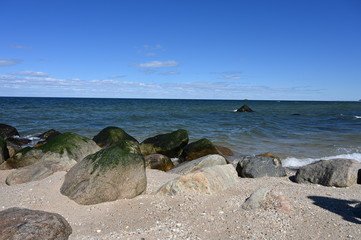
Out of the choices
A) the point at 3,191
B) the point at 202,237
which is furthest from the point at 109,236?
the point at 3,191

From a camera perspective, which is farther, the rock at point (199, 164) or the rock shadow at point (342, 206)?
the rock at point (199, 164)

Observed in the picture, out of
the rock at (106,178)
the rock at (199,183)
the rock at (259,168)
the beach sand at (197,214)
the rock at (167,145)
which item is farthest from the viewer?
the rock at (167,145)

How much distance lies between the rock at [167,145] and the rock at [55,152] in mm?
2634

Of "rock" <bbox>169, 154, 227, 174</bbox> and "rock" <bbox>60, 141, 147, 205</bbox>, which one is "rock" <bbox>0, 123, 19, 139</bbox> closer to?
"rock" <bbox>169, 154, 227, 174</bbox>

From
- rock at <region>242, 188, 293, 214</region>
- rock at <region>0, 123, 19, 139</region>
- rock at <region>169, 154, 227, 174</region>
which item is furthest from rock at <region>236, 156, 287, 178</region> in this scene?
rock at <region>0, 123, 19, 139</region>

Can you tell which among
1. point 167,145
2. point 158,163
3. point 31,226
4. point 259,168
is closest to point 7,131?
point 167,145

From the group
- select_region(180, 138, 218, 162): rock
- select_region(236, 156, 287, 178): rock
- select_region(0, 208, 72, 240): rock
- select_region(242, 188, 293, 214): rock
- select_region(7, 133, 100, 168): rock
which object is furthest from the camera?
select_region(180, 138, 218, 162): rock

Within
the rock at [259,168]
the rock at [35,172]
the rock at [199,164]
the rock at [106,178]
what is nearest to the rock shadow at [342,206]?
the rock at [259,168]

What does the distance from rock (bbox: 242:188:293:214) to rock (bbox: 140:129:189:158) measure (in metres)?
6.04

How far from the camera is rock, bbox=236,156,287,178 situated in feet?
25.1

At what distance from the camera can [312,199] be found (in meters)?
5.46

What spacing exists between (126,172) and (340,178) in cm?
463

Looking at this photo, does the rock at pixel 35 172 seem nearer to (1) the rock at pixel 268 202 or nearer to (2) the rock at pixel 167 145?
(2) the rock at pixel 167 145

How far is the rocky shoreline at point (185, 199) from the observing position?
4078 millimetres
